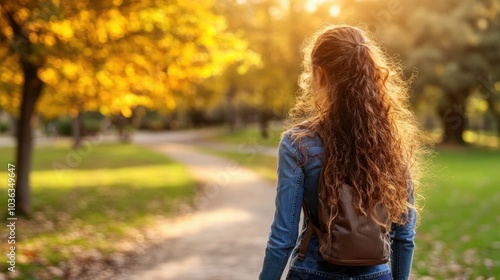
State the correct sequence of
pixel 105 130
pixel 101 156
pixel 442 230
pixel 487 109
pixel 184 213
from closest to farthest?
pixel 442 230 → pixel 184 213 → pixel 101 156 → pixel 487 109 → pixel 105 130

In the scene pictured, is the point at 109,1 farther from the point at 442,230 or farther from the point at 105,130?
the point at 105,130

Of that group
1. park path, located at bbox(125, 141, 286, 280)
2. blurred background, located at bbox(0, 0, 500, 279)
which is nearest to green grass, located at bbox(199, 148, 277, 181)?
blurred background, located at bbox(0, 0, 500, 279)

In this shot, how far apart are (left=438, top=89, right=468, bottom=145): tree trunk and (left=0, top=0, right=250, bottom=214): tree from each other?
75.8ft

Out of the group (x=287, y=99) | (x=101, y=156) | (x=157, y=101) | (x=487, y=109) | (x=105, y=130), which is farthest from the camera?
(x=105, y=130)

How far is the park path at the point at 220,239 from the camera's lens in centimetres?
729

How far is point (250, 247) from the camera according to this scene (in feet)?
28.9

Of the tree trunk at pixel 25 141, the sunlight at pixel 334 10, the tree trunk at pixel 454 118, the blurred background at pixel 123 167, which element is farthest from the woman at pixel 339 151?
the tree trunk at pixel 454 118

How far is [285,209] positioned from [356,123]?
1.35 feet

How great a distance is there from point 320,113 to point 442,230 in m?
8.88

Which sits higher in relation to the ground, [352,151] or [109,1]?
[109,1]

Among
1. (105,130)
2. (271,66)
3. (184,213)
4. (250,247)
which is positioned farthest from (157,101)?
(105,130)

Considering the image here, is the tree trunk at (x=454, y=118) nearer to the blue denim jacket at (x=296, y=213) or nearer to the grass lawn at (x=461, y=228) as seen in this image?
the grass lawn at (x=461, y=228)

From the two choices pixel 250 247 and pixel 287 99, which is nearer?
pixel 250 247

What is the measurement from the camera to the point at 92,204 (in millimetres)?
13961
